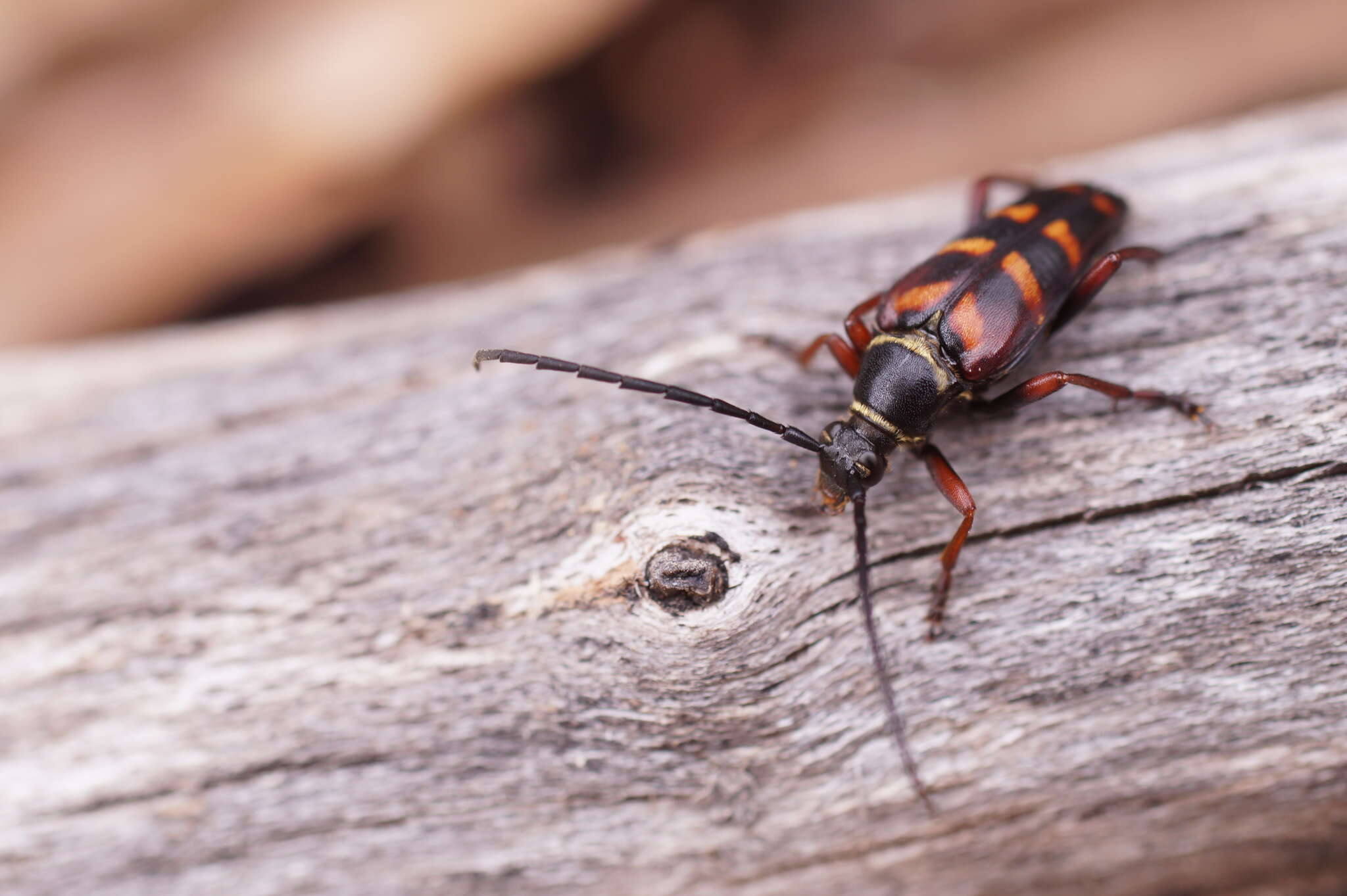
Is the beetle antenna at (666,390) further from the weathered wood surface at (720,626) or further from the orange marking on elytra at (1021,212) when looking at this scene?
the orange marking on elytra at (1021,212)

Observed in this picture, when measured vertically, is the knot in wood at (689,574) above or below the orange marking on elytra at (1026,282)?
below

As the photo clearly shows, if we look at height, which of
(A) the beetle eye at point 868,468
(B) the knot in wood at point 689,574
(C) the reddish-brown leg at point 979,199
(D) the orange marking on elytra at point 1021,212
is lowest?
(B) the knot in wood at point 689,574

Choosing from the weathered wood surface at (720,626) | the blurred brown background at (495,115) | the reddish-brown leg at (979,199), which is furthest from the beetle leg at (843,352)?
the blurred brown background at (495,115)

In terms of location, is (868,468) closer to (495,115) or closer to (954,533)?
(954,533)

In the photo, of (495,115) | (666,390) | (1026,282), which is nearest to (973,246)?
(1026,282)

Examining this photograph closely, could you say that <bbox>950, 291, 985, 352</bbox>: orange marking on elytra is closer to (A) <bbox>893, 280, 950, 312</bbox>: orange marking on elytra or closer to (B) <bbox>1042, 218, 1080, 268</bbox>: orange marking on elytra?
(A) <bbox>893, 280, 950, 312</bbox>: orange marking on elytra

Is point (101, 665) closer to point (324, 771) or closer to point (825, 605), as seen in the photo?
point (324, 771)

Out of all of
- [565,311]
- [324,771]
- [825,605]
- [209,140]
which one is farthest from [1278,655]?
[209,140]

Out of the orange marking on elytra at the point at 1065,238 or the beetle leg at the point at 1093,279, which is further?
the orange marking on elytra at the point at 1065,238
